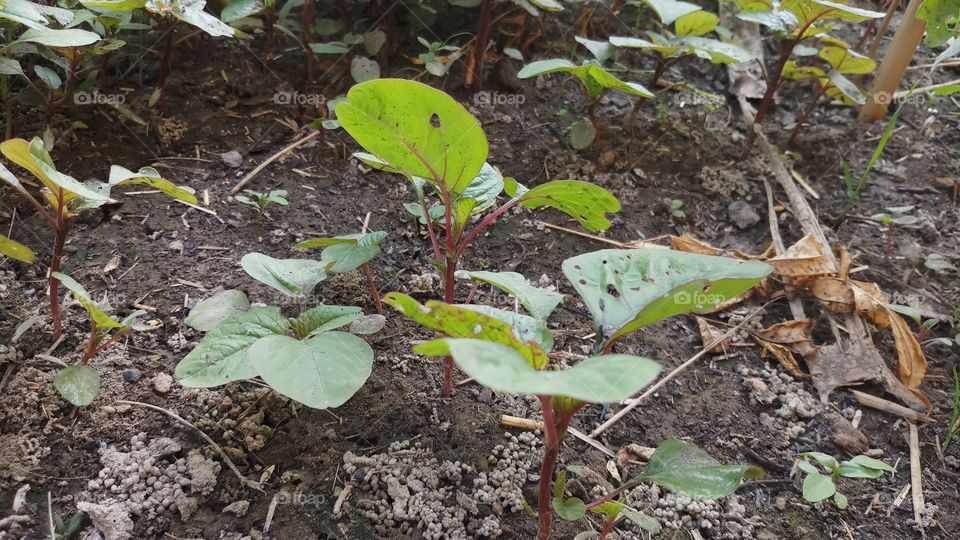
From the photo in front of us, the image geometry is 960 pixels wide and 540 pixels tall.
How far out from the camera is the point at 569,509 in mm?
1045

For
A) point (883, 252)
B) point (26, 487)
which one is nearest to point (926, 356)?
point (883, 252)

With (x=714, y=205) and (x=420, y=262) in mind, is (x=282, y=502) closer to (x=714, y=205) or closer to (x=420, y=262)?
(x=420, y=262)

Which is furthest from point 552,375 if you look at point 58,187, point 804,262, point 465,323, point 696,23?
point 696,23

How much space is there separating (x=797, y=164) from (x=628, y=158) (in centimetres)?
68

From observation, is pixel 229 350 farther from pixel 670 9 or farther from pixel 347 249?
pixel 670 9

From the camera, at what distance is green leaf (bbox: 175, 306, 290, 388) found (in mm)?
1112

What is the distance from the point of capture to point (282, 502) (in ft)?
3.98

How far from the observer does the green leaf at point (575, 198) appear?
119 cm

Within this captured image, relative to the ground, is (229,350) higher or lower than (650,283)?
lower

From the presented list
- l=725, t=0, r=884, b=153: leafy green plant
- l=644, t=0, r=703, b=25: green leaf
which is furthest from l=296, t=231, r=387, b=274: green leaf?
l=725, t=0, r=884, b=153: leafy green plant

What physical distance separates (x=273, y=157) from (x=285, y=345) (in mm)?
1070

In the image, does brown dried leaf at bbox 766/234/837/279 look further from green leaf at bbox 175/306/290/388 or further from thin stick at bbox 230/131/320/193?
thin stick at bbox 230/131/320/193

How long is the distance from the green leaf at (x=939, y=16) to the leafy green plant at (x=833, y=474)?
1.22 meters
